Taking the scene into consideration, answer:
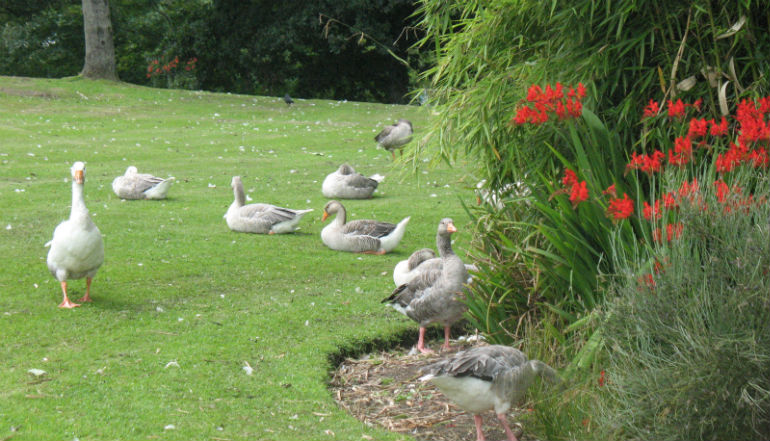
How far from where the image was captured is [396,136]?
18031mm

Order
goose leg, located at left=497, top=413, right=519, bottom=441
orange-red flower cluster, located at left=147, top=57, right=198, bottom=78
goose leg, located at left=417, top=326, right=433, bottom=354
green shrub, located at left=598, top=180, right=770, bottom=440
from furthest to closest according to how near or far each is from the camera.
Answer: orange-red flower cluster, located at left=147, top=57, right=198, bottom=78 < goose leg, located at left=417, top=326, right=433, bottom=354 < goose leg, located at left=497, top=413, right=519, bottom=441 < green shrub, located at left=598, top=180, right=770, bottom=440

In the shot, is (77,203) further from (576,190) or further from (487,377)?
(576,190)

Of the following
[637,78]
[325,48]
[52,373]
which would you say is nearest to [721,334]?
[637,78]

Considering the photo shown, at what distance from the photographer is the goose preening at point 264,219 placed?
37.8ft

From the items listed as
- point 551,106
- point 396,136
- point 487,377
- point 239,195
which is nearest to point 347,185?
point 239,195

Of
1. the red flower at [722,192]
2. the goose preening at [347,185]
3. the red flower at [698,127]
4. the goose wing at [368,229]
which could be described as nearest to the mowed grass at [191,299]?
the goose preening at [347,185]

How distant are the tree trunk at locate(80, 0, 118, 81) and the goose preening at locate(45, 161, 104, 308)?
865 inches

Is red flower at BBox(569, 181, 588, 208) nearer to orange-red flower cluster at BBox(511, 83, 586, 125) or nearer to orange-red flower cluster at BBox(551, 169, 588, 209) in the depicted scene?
orange-red flower cluster at BBox(551, 169, 588, 209)

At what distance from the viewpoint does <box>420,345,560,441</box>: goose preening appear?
17.2 ft

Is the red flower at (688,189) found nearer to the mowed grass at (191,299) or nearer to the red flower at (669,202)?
the red flower at (669,202)

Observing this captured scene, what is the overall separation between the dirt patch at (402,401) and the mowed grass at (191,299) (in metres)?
0.25

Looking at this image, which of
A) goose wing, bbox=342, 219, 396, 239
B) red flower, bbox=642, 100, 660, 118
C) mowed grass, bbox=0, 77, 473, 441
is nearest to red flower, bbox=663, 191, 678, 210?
red flower, bbox=642, 100, 660, 118

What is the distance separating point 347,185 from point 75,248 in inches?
272

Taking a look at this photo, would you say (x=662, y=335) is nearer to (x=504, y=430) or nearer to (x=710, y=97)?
(x=504, y=430)
